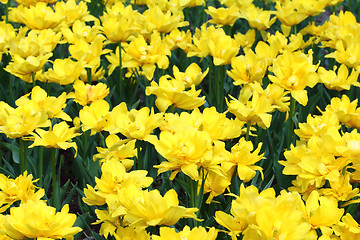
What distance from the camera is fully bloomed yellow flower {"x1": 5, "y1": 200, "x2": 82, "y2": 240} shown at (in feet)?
4.81

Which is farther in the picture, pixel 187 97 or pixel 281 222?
pixel 187 97

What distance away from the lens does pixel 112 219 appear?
1.67 metres

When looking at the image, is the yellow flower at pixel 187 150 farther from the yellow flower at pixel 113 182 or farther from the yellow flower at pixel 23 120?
the yellow flower at pixel 23 120

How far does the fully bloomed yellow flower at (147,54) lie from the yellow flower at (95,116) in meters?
0.58

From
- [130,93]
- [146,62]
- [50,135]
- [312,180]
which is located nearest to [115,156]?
[50,135]

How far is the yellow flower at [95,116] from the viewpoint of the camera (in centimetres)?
218

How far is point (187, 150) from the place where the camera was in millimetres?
1664

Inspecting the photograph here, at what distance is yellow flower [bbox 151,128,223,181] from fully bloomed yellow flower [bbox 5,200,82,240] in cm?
35

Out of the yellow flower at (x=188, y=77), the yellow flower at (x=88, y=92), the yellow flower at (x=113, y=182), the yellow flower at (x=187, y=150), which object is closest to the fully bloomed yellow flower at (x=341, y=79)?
the yellow flower at (x=188, y=77)

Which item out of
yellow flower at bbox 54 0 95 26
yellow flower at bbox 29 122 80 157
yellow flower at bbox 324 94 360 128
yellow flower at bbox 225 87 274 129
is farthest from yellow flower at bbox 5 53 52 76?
yellow flower at bbox 324 94 360 128

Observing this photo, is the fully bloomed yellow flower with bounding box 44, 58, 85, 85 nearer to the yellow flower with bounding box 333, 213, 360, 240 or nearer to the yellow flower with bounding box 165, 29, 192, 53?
the yellow flower with bounding box 165, 29, 192, 53

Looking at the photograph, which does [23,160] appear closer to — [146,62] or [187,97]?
[187,97]

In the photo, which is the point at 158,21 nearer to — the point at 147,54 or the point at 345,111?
the point at 147,54

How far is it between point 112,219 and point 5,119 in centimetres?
72
